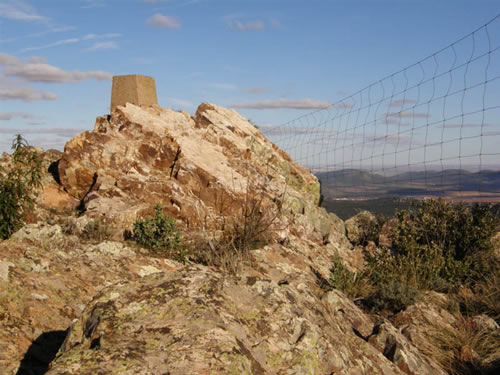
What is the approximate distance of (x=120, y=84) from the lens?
36.1 ft

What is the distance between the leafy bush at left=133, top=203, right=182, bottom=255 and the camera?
625 centimetres

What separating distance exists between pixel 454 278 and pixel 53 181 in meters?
7.85

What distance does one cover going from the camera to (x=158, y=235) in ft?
21.0

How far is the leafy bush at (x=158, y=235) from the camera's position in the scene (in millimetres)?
6250

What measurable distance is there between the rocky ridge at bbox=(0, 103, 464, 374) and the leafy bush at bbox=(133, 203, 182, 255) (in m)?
0.24

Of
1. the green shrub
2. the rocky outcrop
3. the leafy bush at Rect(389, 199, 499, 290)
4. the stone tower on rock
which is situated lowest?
the green shrub

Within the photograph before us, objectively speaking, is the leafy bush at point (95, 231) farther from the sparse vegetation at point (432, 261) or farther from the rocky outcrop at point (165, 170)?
the sparse vegetation at point (432, 261)

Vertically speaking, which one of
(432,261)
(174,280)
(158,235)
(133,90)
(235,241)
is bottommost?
(432,261)

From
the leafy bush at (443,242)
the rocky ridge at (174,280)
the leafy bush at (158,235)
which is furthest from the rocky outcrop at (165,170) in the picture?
the leafy bush at (443,242)

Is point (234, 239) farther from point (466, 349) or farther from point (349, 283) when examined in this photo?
point (466, 349)

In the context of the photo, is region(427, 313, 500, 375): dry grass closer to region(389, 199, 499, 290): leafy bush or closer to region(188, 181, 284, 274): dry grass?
region(389, 199, 499, 290): leafy bush

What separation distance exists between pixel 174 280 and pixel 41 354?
119 cm

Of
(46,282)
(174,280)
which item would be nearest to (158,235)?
(46,282)

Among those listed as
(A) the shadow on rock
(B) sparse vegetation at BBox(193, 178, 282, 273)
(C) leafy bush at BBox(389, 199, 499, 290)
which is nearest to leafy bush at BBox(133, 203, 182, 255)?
(B) sparse vegetation at BBox(193, 178, 282, 273)
